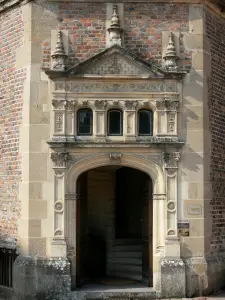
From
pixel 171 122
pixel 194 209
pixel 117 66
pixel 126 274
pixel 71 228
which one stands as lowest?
pixel 126 274

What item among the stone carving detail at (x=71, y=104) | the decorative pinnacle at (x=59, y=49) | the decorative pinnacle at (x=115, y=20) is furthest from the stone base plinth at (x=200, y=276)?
the decorative pinnacle at (x=115, y=20)

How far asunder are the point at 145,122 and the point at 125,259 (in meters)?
4.54

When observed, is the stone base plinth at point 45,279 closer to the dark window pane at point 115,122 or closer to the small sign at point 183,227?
the small sign at point 183,227

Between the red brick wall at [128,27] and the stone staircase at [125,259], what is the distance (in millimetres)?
5489

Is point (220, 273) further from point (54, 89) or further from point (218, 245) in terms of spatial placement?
point (54, 89)

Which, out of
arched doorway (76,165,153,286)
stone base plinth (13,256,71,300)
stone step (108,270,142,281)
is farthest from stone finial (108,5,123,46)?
stone step (108,270,142,281)

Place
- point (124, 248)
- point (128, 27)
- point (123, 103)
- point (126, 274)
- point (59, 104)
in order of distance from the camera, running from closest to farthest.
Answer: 1. point (59, 104)
2. point (123, 103)
3. point (128, 27)
4. point (126, 274)
5. point (124, 248)

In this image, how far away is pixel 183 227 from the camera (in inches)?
470

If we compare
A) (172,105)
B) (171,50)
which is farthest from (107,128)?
(171,50)

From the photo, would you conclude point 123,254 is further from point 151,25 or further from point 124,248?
point 151,25

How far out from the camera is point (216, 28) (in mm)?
12977

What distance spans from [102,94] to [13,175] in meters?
2.69

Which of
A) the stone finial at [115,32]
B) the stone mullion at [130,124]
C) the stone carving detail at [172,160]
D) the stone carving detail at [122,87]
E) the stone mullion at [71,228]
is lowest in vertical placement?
the stone mullion at [71,228]

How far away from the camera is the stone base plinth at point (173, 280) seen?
11.6m
